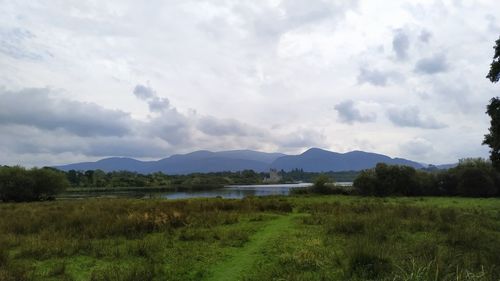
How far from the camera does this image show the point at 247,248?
14.1m

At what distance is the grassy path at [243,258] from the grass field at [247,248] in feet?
0.10

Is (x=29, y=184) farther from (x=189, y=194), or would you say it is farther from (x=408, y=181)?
(x=408, y=181)

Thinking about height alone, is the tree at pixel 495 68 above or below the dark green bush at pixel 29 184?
above

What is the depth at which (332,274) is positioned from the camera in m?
10.2

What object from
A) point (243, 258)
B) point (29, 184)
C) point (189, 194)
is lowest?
point (243, 258)

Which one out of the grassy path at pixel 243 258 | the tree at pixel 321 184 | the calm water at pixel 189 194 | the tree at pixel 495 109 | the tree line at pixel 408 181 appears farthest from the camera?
the calm water at pixel 189 194

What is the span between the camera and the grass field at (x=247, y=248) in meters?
10.3

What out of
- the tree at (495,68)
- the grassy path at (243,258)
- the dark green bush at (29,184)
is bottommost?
the grassy path at (243,258)

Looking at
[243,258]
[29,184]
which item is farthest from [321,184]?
[243,258]

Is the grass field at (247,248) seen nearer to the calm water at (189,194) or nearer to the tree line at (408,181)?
the calm water at (189,194)

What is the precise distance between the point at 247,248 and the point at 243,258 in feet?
5.00

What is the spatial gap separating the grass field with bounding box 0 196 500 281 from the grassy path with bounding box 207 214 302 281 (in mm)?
31

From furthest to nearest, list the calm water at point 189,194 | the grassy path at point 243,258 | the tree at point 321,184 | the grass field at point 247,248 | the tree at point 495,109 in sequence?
the calm water at point 189,194
the tree at point 321,184
the tree at point 495,109
the grassy path at point 243,258
the grass field at point 247,248

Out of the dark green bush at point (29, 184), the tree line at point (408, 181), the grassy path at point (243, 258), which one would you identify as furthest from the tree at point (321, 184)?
the grassy path at point (243, 258)
